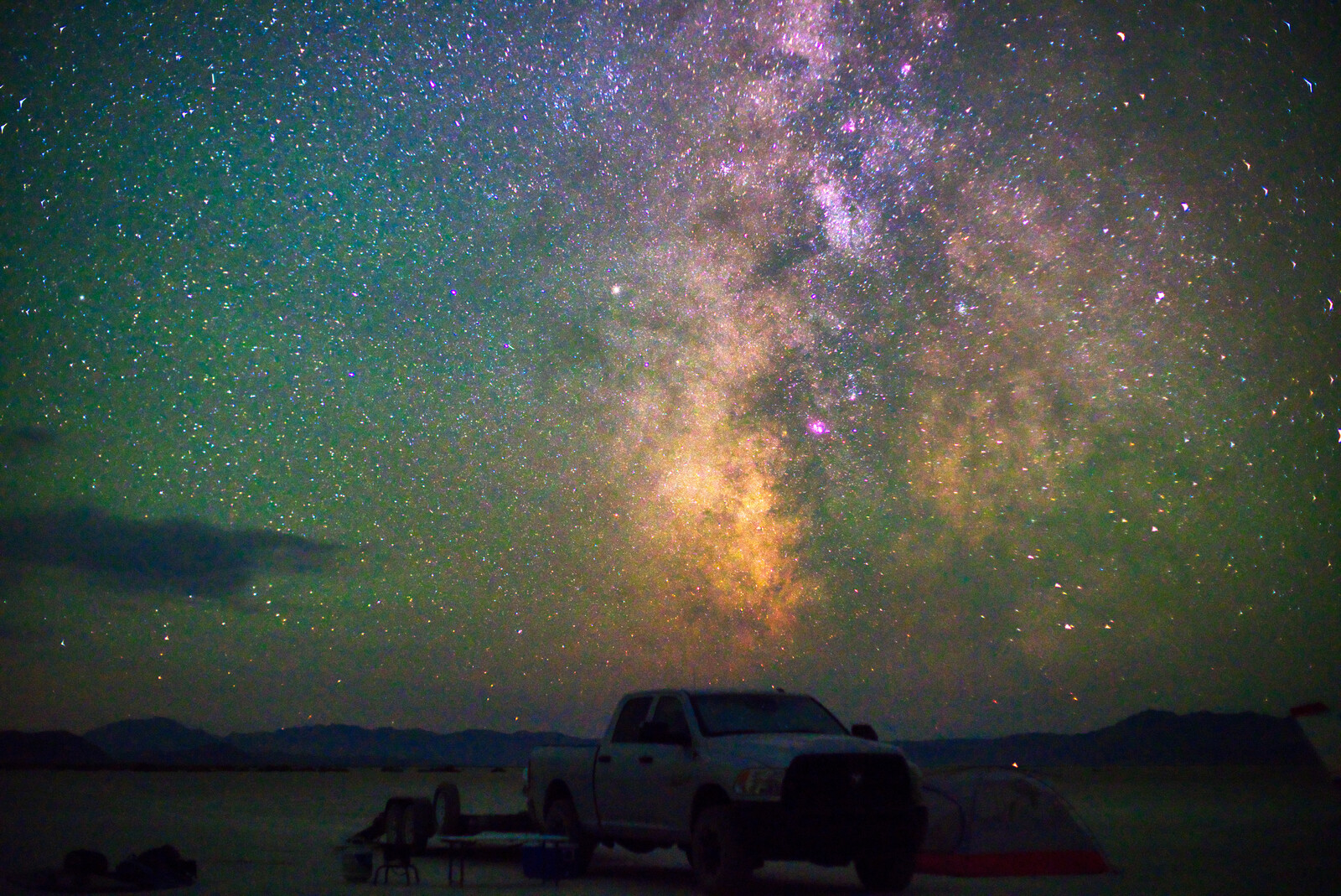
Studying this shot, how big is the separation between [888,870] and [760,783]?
1945mm

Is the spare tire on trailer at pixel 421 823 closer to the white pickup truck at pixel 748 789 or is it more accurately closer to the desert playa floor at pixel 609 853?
the desert playa floor at pixel 609 853

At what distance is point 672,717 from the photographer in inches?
518

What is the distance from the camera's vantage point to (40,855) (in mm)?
15789

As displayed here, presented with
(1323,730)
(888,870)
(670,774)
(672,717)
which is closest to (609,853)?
(672,717)

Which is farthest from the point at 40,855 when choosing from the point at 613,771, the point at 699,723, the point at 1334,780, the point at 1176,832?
the point at 1334,780

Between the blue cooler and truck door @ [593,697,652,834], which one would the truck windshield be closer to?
truck door @ [593,697,652,834]

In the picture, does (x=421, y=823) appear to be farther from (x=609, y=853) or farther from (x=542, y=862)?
(x=609, y=853)

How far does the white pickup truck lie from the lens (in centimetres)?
1114

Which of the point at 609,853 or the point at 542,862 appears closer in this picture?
the point at 542,862

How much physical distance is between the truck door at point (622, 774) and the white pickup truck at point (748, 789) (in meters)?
0.02

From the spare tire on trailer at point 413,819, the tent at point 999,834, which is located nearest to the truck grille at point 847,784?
the tent at point 999,834

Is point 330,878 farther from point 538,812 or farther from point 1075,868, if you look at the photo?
point 1075,868

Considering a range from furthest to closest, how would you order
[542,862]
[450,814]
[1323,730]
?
[1323,730] → [450,814] → [542,862]

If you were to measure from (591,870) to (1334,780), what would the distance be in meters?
16.9
